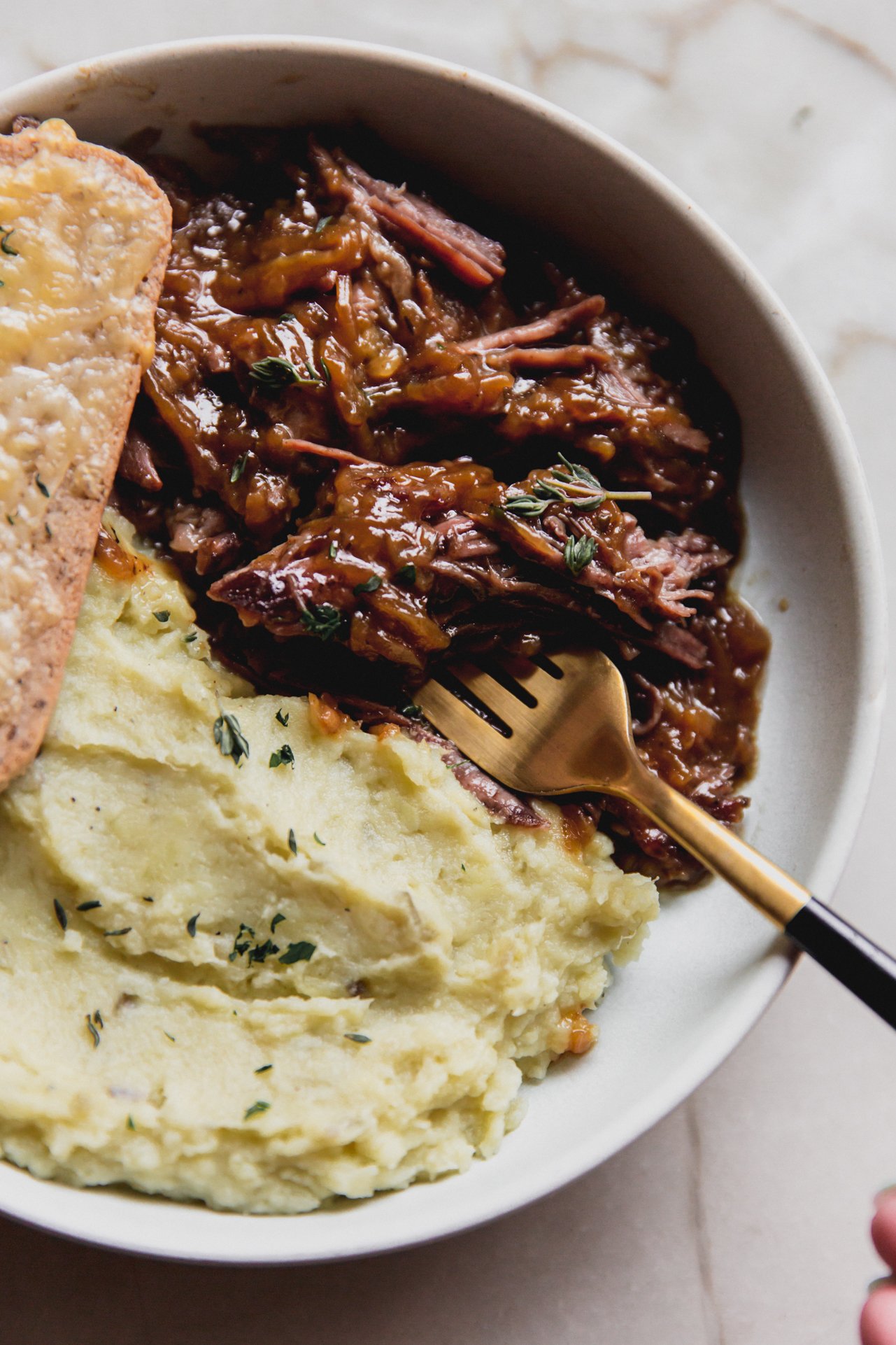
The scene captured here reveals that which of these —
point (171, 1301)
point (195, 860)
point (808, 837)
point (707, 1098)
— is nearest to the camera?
point (195, 860)

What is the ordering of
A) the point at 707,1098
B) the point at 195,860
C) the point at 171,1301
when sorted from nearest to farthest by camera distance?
the point at 195,860
the point at 171,1301
the point at 707,1098

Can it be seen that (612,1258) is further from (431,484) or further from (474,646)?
(431,484)

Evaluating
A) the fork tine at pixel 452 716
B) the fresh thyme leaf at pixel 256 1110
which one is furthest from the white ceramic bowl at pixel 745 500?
the fork tine at pixel 452 716

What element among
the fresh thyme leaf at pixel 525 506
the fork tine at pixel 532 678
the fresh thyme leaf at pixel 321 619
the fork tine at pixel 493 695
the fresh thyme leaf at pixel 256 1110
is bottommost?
the fresh thyme leaf at pixel 256 1110

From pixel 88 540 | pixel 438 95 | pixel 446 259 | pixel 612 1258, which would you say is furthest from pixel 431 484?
pixel 612 1258

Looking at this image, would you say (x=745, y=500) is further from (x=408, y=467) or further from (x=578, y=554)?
(x=408, y=467)

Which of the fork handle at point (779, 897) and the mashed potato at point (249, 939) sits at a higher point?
the fork handle at point (779, 897)

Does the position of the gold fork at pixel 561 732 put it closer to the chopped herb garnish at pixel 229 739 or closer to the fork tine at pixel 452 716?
the fork tine at pixel 452 716
